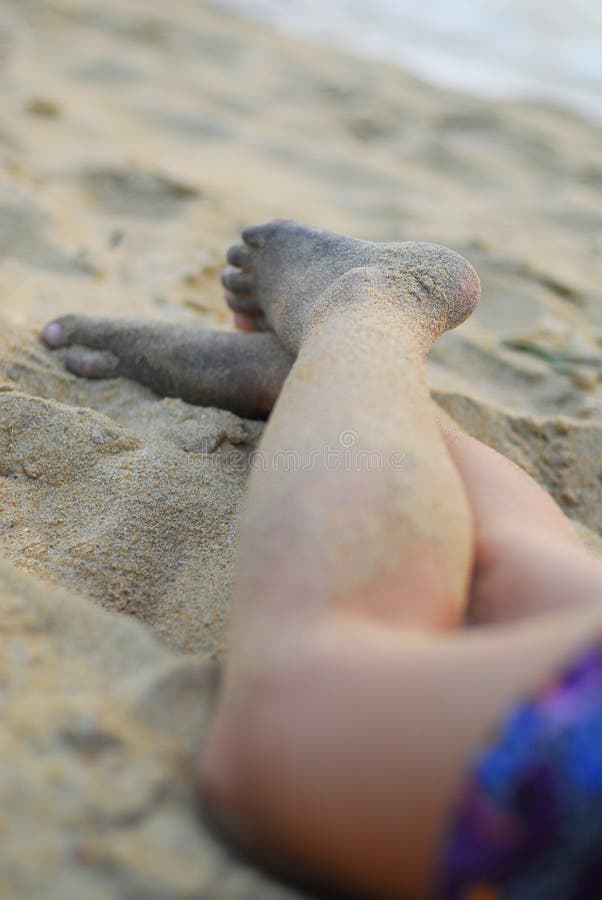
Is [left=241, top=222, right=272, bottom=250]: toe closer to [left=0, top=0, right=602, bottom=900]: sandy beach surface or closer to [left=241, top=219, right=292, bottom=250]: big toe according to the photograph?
[left=241, top=219, right=292, bottom=250]: big toe

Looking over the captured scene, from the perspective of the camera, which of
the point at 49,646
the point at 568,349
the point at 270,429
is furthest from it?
the point at 568,349

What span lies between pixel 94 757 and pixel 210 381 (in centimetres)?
111

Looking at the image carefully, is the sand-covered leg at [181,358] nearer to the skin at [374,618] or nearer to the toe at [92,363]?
the toe at [92,363]

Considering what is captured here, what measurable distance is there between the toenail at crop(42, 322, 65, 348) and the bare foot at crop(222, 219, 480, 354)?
411mm

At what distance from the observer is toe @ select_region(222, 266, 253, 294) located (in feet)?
7.04

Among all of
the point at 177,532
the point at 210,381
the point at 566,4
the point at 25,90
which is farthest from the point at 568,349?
the point at 566,4

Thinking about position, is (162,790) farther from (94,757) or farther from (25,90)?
(25,90)

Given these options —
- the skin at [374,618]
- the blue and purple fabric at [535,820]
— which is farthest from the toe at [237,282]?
the blue and purple fabric at [535,820]

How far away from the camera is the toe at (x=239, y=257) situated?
2146 millimetres

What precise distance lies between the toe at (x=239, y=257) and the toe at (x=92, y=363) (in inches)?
15.2

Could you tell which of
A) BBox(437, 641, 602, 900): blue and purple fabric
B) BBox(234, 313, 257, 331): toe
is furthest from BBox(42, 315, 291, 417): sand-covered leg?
BBox(437, 641, 602, 900): blue and purple fabric

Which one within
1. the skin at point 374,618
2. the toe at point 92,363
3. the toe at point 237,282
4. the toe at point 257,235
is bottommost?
the toe at point 92,363

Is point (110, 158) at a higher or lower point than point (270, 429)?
lower

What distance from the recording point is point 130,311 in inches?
89.6
